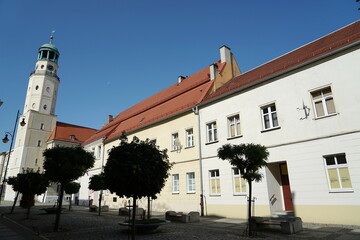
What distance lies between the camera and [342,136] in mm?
11258

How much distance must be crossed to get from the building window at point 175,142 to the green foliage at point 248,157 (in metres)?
9.78

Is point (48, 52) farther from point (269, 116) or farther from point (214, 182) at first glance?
point (269, 116)

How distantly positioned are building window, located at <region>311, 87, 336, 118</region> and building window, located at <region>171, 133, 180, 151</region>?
10.6 metres

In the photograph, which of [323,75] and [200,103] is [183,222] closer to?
[200,103]

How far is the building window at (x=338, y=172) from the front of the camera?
429 inches

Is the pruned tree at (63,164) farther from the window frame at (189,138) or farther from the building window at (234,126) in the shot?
the building window at (234,126)

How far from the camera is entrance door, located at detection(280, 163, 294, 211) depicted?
13562 millimetres

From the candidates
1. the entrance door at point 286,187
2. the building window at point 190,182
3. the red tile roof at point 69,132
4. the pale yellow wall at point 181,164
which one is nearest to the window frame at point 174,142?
the pale yellow wall at point 181,164

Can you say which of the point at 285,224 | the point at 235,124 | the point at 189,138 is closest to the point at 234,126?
the point at 235,124

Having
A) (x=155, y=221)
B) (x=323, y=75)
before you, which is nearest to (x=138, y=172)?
(x=155, y=221)

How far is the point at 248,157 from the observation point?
990cm

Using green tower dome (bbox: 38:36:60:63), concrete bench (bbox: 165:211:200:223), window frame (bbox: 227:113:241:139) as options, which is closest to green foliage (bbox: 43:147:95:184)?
concrete bench (bbox: 165:211:200:223)

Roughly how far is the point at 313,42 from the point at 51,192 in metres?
43.4

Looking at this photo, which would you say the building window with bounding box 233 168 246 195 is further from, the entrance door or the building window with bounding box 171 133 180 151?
the building window with bounding box 171 133 180 151
